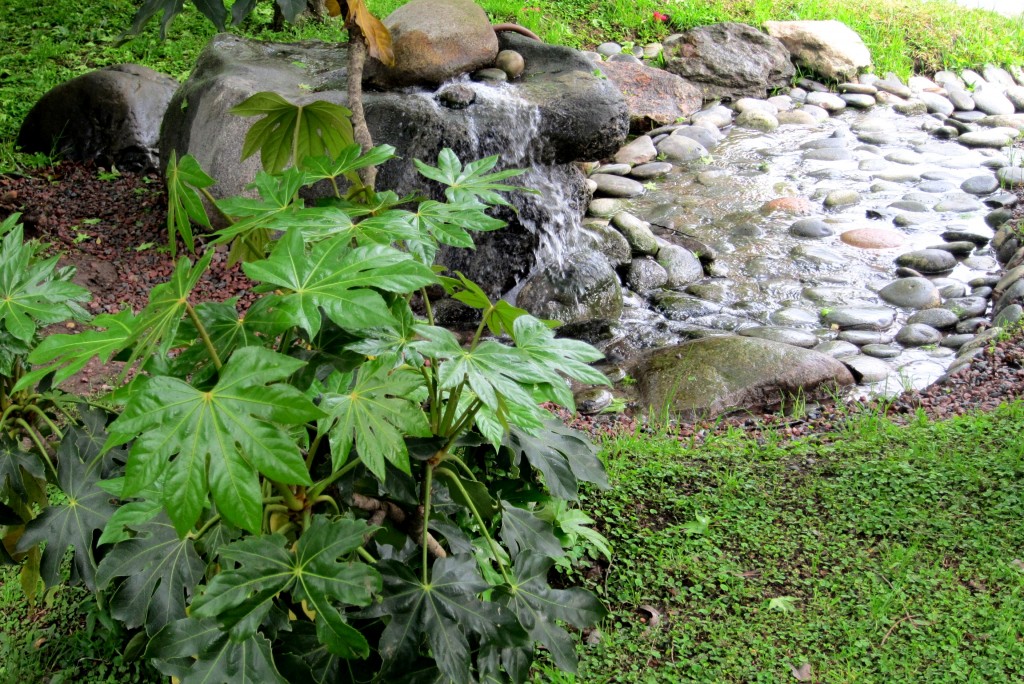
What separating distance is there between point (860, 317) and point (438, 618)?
5.07m

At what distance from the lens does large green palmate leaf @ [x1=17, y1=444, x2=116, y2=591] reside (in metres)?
2.20

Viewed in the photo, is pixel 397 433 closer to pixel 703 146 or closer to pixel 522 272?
pixel 522 272

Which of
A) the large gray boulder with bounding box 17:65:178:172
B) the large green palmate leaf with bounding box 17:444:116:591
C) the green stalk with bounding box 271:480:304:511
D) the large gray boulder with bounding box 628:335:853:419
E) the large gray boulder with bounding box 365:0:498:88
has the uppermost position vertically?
the green stalk with bounding box 271:480:304:511

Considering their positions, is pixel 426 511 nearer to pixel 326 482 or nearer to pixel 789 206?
pixel 326 482

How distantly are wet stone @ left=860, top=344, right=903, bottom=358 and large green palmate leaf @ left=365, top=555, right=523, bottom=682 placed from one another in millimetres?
4468

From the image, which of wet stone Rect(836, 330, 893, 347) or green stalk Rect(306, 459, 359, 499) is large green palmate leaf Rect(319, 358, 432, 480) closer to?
green stalk Rect(306, 459, 359, 499)

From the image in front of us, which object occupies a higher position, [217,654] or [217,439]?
[217,439]

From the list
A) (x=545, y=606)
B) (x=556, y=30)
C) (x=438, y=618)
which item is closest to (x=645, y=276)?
(x=556, y=30)

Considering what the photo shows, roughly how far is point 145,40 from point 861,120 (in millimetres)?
7670

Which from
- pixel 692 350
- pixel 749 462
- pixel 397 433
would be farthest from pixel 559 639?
pixel 692 350

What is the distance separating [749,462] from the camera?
143 inches

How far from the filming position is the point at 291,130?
2520 millimetres

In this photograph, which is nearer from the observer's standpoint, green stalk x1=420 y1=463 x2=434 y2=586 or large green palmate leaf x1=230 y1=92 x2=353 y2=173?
green stalk x1=420 y1=463 x2=434 y2=586

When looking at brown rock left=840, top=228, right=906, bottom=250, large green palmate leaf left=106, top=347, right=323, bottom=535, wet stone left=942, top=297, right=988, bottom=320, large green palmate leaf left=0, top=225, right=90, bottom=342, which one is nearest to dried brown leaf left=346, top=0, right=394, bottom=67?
large green palmate leaf left=0, top=225, right=90, bottom=342
